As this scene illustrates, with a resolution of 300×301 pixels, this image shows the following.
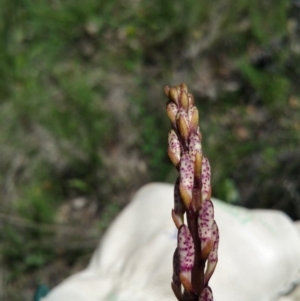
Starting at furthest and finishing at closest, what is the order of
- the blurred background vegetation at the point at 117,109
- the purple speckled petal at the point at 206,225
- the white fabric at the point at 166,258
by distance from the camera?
the blurred background vegetation at the point at 117,109 < the white fabric at the point at 166,258 < the purple speckled petal at the point at 206,225

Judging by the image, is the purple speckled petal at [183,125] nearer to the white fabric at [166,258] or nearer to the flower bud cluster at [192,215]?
the flower bud cluster at [192,215]

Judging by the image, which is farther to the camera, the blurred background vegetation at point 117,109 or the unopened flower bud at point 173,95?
the blurred background vegetation at point 117,109

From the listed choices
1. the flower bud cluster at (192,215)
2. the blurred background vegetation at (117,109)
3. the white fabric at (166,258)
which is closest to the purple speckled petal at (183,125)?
the flower bud cluster at (192,215)

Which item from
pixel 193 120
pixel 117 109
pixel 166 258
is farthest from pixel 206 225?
pixel 117 109

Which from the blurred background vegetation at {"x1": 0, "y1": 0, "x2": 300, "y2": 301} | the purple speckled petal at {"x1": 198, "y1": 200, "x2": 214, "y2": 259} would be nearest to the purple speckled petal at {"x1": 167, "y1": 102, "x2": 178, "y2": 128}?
the purple speckled petal at {"x1": 198, "y1": 200, "x2": 214, "y2": 259}

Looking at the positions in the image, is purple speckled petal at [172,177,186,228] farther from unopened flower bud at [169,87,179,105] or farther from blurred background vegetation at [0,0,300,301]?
blurred background vegetation at [0,0,300,301]

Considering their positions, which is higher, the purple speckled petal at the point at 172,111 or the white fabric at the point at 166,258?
the white fabric at the point at 166,258

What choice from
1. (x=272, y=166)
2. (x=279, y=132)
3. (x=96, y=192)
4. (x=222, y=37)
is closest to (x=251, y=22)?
(x=222, y=37)
